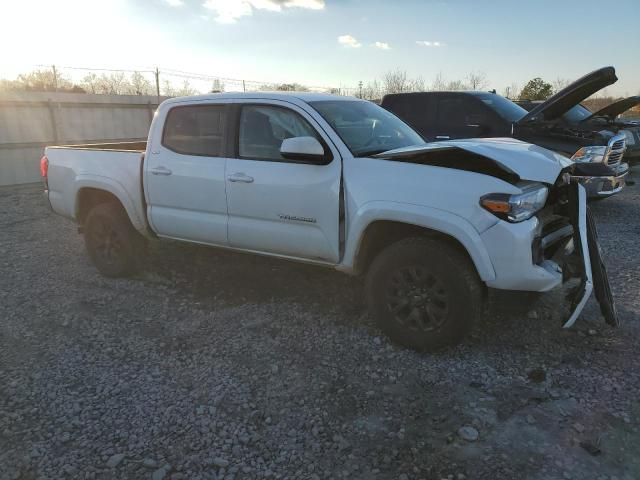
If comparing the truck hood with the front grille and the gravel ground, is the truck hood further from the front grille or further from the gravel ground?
the front grille

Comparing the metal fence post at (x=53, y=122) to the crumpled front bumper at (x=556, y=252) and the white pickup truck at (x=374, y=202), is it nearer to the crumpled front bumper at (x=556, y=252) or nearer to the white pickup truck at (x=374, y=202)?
the white pickup truck at (x=374, y=202)

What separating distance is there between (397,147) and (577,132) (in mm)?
4764

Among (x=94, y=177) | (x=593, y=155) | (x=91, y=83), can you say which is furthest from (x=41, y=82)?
(x=593, y=155)

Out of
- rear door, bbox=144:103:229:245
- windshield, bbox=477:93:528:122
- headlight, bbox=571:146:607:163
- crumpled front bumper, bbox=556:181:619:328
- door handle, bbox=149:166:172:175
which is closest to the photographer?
crumpled front bumper, bbox=556:181:619:328

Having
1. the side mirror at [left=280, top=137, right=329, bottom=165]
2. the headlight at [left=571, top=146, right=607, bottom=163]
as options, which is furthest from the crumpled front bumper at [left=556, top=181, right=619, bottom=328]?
the headlight at [left=571, top=146, right=607, bottom=163]

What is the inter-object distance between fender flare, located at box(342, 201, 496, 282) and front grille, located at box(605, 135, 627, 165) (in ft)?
17.7

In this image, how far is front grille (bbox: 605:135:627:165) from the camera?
7.56 m

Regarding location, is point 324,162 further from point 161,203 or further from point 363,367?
point 161,203

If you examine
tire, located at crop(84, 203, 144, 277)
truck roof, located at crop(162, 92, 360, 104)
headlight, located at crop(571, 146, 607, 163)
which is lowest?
tire, located at crop(84, 203, 144, 277)

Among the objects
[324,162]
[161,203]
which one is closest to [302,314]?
[324,162]

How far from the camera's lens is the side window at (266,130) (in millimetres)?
4152

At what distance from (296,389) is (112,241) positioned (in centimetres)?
311

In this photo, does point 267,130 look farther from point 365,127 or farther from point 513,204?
point 513,204

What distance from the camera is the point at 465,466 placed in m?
2.56
